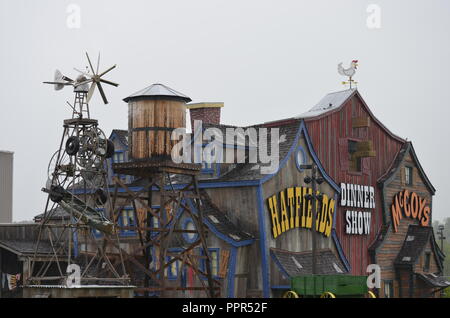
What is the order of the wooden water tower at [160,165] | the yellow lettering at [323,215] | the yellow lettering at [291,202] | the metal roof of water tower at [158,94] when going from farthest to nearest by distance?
the yellow lettering at [323,215], the yellow lettering at [291,202], the metal roof of water tower at [158,94], the wooden water tower at [160,165]

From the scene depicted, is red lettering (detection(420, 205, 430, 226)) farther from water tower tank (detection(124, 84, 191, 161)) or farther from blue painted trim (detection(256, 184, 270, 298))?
water tower tank (detection(124, 84, 191, 161))

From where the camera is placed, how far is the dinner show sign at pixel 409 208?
1935 inches

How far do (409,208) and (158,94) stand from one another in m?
22.3

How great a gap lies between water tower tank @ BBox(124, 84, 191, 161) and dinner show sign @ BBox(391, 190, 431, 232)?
18763 mm

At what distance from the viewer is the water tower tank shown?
113ft

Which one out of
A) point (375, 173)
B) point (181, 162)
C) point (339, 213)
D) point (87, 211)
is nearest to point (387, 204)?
point (375, 173)

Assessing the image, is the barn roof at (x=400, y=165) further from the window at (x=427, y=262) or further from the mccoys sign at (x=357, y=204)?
the window at (x=427, y=262)

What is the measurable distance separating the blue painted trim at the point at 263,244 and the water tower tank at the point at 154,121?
16.3ft

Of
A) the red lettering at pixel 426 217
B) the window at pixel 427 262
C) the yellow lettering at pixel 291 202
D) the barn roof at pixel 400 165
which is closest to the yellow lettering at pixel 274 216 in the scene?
the yellow lettering at pixel 291 202

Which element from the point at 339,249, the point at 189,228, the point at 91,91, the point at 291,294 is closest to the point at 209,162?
the point at 189,228

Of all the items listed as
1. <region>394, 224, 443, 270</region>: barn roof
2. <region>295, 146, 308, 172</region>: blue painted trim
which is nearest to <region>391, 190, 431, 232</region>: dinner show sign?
<region>394, 224, 443, 270</region>: barn roof

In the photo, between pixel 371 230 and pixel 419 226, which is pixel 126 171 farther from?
pixel 419 226

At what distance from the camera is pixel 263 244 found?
36.7 metres

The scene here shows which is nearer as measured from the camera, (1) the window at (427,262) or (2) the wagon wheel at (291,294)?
(2) the wagon wheel at (291,294)
